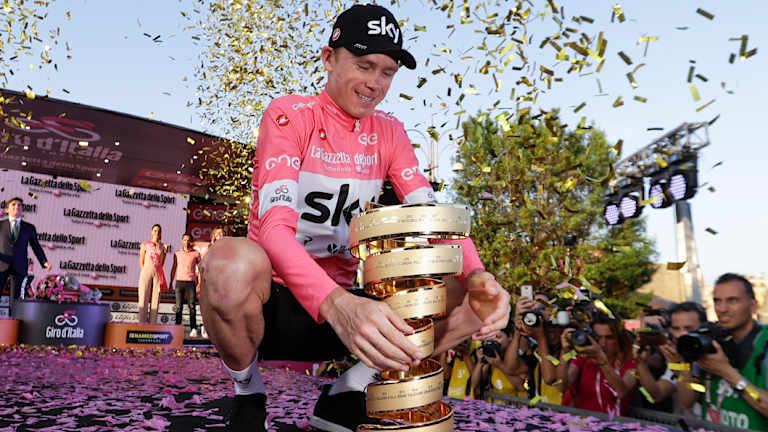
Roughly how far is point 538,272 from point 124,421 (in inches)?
764

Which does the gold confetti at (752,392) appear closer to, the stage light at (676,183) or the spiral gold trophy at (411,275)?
the spiral gold trophy at (411,275)

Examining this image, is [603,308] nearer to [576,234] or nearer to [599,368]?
[599,368]

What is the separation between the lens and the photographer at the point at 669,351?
401 centimetres

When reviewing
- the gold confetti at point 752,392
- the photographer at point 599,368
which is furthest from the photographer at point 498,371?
the gold confetti at point 752,392

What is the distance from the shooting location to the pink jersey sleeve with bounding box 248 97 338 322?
1.62 meters

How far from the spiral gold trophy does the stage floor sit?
43.8 inches

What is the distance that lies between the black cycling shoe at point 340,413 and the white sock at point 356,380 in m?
0.02

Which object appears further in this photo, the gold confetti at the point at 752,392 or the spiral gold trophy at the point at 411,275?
the gold confetti at the point at 752,392

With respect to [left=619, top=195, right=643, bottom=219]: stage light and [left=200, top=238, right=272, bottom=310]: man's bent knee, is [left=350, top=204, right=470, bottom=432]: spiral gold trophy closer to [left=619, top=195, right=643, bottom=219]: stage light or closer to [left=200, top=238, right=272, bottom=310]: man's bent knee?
[left=200, top=238, right=272, bottom=310]: man's bent knee

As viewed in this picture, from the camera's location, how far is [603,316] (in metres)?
4.89

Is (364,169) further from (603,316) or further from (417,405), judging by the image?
(603,316)

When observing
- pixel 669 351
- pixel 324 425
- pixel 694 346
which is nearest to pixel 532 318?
pixel 669 351

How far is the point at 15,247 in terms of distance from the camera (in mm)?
9117

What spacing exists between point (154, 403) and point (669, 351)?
349 cm
